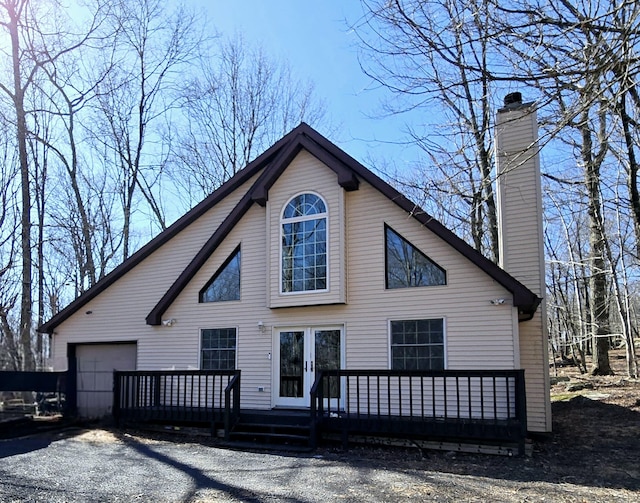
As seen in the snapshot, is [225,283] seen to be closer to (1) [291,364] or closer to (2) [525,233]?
(1) [291,364]

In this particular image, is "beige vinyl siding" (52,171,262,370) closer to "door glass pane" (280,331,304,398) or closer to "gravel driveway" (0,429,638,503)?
"door glass pane" (280,331,304,398)

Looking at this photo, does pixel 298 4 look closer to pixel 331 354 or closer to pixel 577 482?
pixel 331 354

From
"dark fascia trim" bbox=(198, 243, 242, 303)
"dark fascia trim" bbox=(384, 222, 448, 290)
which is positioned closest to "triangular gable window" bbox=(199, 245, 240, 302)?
"dark fascia trim" bbox=(198, 243, 242, 303)

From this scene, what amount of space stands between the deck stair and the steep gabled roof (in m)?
3.56

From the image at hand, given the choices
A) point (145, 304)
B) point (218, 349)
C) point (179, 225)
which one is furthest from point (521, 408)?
point (145, 304)

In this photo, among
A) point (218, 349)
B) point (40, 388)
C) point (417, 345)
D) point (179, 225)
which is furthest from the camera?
point (179, 225)

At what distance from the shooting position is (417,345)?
373 inches

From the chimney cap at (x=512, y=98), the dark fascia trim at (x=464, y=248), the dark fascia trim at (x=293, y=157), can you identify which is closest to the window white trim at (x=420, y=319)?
the dark fascia trim at (x=464, y=248)

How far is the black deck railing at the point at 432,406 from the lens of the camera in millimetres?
7859

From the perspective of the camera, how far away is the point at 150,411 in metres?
10.5

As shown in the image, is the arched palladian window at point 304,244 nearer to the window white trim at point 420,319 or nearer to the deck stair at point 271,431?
the window white trim at point 420,319

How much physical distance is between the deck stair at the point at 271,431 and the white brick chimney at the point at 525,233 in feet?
13.1

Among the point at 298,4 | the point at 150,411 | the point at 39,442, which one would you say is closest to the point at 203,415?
the point at 150,411

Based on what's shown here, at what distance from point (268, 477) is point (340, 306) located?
4.10 meters
